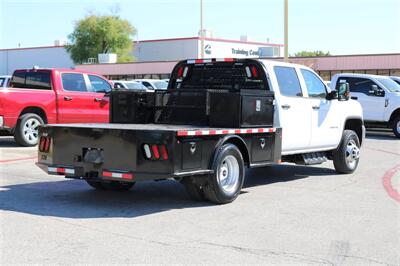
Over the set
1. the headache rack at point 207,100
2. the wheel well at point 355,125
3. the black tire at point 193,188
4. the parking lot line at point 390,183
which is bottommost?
the parking lot line at point 390,183

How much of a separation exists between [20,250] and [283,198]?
4.13 metres

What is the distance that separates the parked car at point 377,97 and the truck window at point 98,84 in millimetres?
7757

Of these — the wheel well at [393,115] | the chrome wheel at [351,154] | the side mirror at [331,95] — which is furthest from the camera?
the wheel well at [393,115]

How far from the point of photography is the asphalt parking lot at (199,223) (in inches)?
218

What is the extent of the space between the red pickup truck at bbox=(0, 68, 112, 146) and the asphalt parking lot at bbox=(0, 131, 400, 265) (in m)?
3.83

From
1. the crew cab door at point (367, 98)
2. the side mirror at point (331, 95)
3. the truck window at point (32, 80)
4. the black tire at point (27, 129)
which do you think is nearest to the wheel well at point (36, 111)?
the black tire at point (27, 129)

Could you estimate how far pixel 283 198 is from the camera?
27.9ft

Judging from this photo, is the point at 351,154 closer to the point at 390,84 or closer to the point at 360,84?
the point at 360,84

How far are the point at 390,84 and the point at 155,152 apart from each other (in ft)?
47.6

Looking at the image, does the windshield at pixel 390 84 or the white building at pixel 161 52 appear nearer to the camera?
the windshield at pixel 390 84

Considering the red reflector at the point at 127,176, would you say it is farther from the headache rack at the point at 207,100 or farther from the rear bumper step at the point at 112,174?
the headache rack at the point at 207,100

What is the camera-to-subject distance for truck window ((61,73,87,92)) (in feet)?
48.3

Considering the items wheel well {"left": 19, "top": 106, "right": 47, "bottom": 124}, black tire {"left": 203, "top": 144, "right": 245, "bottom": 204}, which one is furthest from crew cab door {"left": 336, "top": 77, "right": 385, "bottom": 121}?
black tire {"left": 203, "top": 144, "right": 245, "bottom": 204}

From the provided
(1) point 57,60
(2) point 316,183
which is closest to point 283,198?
(2) point 316,183
